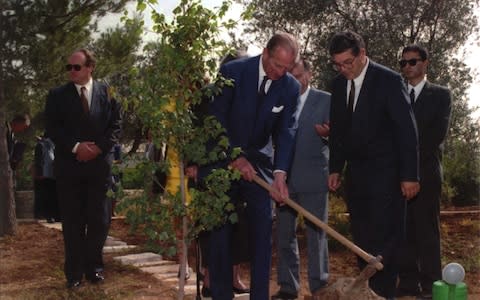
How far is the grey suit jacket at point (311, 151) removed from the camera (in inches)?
218

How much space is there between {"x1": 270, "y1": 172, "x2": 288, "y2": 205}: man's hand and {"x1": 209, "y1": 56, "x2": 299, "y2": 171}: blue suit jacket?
2.8 inches

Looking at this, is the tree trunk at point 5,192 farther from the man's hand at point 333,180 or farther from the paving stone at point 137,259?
the man's hand at point 333,180

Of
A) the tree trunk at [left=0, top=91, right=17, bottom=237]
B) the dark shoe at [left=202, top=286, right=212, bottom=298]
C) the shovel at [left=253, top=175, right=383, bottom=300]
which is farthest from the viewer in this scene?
the tree trunk at [left=0, top=91, right=17, bottom=237]

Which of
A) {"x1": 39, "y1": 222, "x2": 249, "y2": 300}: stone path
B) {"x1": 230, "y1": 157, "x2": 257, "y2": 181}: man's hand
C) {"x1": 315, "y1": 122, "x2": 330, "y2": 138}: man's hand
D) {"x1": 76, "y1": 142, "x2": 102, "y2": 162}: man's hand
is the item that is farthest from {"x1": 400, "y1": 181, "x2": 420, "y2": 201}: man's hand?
{"x1": 76, "y1": 142, "x2": 102, "y2": 162}: man's hand

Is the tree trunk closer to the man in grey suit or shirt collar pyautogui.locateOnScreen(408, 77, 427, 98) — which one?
the man in grey suit

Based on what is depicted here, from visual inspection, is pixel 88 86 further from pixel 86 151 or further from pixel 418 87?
pixel 418 87

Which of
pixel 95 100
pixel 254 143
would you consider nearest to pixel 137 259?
pixel 95 100

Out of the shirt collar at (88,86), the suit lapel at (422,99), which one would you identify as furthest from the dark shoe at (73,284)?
the suit lapel at (422,99)

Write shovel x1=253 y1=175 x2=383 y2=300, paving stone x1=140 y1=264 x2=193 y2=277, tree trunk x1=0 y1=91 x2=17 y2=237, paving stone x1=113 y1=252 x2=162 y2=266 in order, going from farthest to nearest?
tree trunk x1=0 y1=91 x2=17 y2=237 → paving stone x1=113 y1=252 x2=162 y2=266 → paving stone x1=140 y1=264 x2=193 y2=277 → shovel x1=253 y1=175 x2=383 y2=300

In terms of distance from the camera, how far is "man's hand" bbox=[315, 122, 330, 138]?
5523 mm

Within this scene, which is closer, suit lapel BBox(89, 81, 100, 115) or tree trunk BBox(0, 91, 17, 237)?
suit lapel BBox(89, 81, 100, 115)

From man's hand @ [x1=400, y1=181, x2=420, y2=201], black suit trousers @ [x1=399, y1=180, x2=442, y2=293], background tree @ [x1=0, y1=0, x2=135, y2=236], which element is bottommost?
black suit trousers @ [x1=399, y1=180, x2=442, y2=293]

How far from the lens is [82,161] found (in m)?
6.04

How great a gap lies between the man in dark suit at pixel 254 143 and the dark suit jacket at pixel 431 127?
1556 mm
